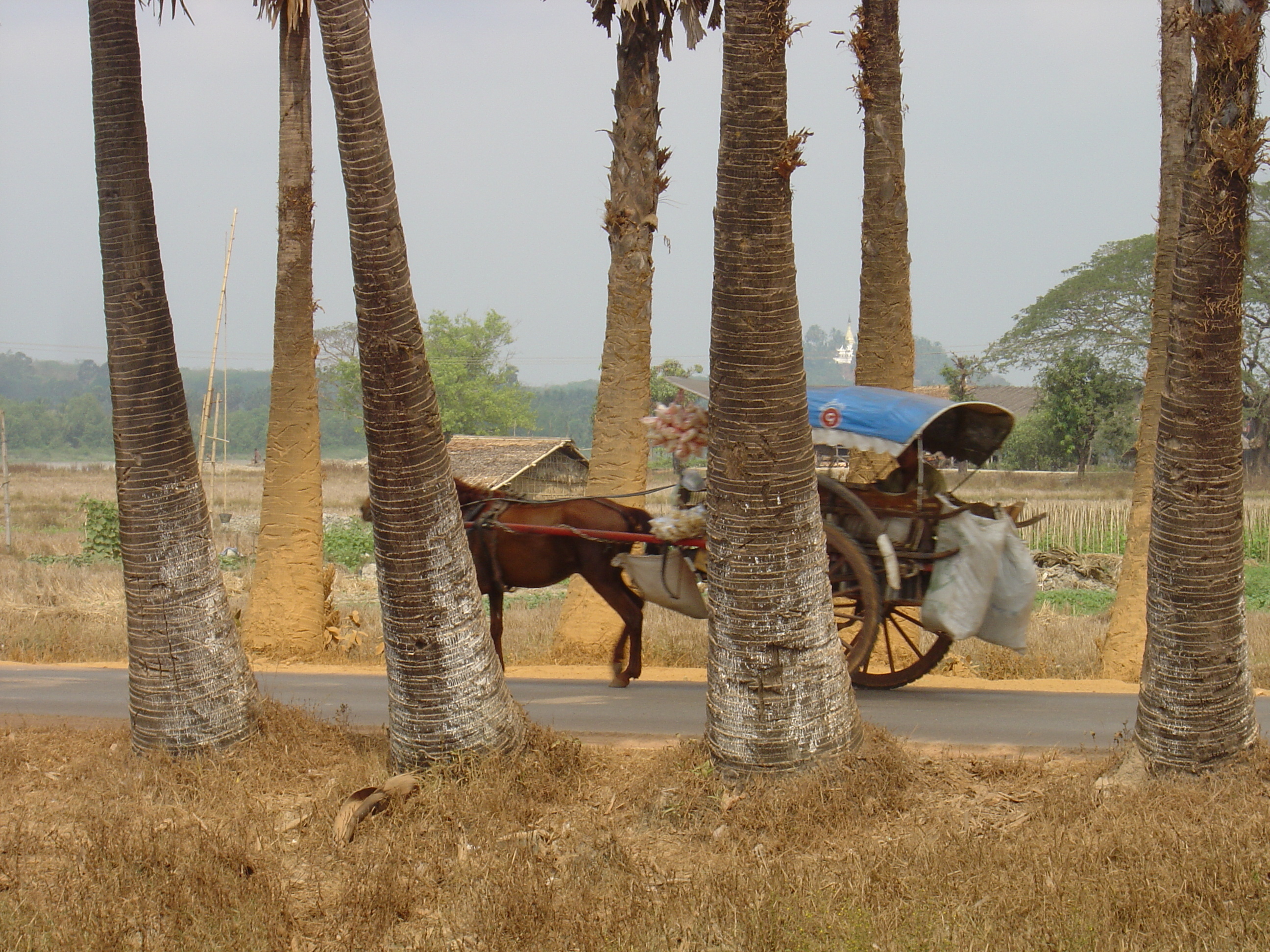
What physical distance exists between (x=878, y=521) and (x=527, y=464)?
28996 millimetres

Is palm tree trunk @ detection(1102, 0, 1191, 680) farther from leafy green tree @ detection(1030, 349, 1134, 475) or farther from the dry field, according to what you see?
leafy green tree @ detection(1030, 349, 1134, 475)

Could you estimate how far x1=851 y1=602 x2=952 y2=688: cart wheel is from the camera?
10.7 m

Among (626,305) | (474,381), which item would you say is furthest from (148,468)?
(474,381)

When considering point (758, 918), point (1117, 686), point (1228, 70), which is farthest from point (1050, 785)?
point (1117, 686)

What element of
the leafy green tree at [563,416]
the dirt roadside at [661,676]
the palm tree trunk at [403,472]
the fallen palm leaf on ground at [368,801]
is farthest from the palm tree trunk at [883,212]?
the leafy green tree at [563,416]

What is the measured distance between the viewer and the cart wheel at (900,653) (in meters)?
10.7

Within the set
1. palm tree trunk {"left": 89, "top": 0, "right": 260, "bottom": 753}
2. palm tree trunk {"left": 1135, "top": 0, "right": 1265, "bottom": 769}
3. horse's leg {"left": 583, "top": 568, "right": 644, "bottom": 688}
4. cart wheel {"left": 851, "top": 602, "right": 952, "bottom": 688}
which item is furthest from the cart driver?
palm tree trunk {"left": 89, "top": 0, "right": 260, "bottom": 753}

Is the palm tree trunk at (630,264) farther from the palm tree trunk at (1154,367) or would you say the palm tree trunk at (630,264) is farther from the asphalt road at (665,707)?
the palm tree trunk at (1154,367)

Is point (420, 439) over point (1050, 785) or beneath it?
over

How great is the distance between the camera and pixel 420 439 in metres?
6.64

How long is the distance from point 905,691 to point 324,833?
6.37 meters

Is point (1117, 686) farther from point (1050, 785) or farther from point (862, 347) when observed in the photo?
point (1050, 785)

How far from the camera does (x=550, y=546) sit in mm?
11109

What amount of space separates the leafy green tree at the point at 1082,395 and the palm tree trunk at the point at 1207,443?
1758 inches
